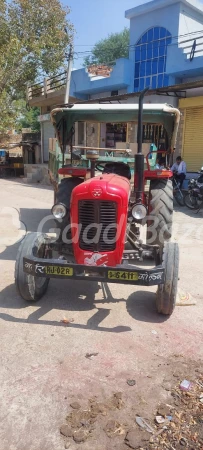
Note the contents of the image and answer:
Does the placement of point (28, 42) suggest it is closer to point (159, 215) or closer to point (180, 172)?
point (180, 172)

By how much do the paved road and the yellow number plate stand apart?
59 centimetres

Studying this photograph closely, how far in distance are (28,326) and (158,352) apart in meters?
1.35

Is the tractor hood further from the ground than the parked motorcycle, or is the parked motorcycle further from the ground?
the tractor hood

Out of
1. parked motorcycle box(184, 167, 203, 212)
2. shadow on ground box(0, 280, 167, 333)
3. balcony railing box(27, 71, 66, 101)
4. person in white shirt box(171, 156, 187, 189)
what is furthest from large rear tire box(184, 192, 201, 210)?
balcony railing box(27, 71, 66, 101)

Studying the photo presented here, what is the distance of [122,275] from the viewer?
3502 millimetres

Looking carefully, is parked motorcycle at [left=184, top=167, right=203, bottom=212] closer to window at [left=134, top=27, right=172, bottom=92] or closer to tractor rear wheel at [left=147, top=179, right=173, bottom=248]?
tractor rear wheel at [left=147, top=179, right=173, bottom=248]

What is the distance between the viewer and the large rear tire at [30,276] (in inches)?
155

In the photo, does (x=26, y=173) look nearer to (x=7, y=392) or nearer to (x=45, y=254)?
(x=45, y=254)

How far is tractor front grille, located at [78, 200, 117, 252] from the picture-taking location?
3764 millimetres

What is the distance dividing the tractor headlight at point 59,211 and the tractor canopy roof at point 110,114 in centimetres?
156

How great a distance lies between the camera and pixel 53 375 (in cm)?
294

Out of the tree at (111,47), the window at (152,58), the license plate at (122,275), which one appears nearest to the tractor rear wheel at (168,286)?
the license plate at (122,275)

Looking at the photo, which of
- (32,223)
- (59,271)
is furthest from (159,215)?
(32,223)

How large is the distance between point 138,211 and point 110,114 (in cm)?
206
